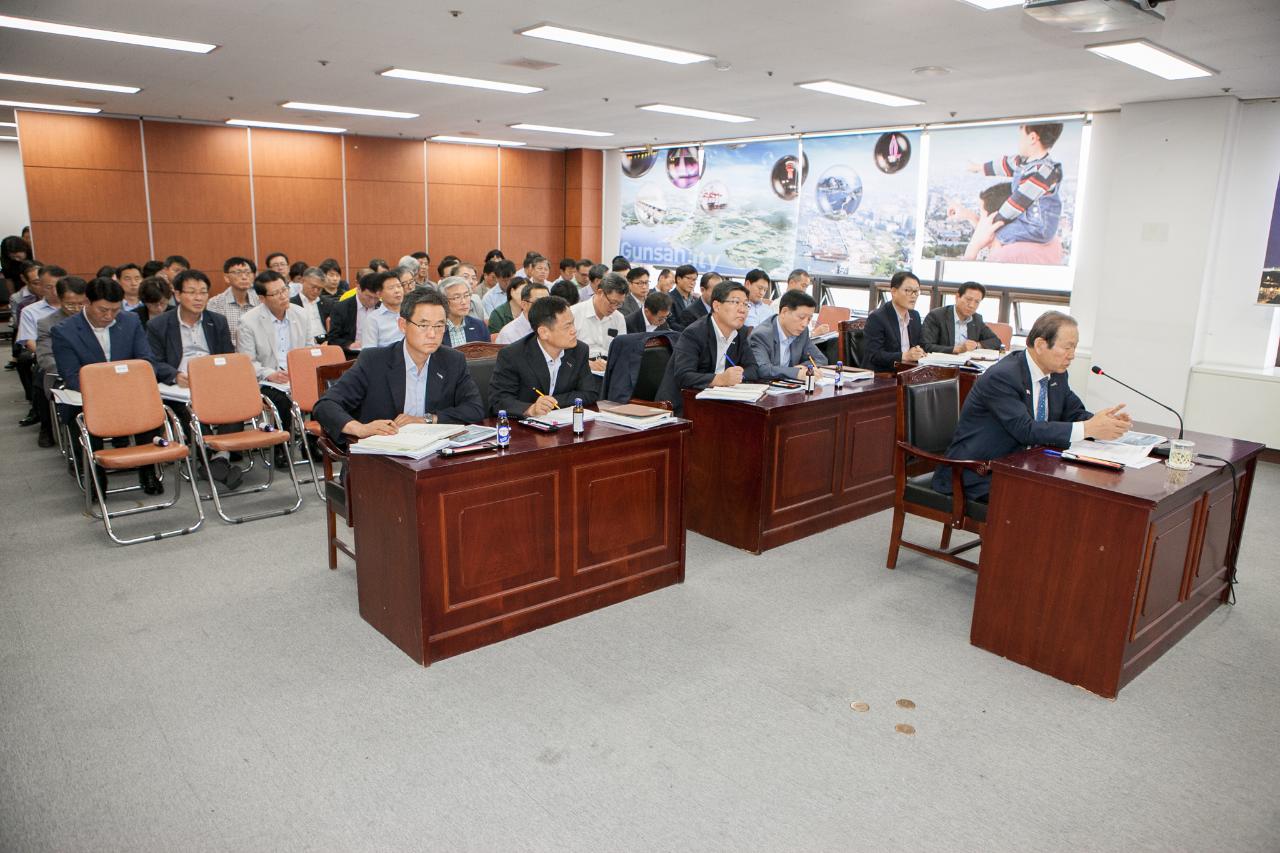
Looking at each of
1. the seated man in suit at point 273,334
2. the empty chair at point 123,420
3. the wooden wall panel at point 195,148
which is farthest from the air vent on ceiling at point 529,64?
the wooden wall panel at point 195,148

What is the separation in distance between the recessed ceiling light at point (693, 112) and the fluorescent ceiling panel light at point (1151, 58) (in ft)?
13.8

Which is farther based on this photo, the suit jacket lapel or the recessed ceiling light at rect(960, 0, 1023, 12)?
the recessed ceiling light at rect(960, 0, 1023, 12)

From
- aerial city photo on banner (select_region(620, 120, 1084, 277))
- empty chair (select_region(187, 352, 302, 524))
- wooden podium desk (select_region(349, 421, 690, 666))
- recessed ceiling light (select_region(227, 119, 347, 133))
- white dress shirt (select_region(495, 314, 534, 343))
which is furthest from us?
recessed ceiling light (select_region(227, 119, 347, 133))

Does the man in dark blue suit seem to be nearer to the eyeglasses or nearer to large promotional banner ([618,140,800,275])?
the eyeglasses

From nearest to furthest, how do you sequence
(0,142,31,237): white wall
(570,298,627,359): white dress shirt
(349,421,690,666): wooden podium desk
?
1. (349,421,690,666): wooden podium desk
2. (570,298,627,359): white dress shirt
3. (0,142,31,237): white wall

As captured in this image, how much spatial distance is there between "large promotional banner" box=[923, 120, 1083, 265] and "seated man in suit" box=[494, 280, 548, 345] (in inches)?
207

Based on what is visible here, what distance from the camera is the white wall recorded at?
57.1ft

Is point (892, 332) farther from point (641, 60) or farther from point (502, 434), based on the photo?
point (502, 434)

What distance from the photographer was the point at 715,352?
5.14 m

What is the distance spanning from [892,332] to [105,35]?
20.4 feet

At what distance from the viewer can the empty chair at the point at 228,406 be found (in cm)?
511

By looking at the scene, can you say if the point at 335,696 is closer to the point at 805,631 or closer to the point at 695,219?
the point at 805,631

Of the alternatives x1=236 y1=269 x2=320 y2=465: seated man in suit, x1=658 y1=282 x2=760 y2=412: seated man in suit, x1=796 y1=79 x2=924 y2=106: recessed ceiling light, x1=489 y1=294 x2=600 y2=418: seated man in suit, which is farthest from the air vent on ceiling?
x1=489 y1=294 x2=600 y2=418: seated man in suit

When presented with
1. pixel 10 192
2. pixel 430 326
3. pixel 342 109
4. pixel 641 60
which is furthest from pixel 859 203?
pixel 10 192
